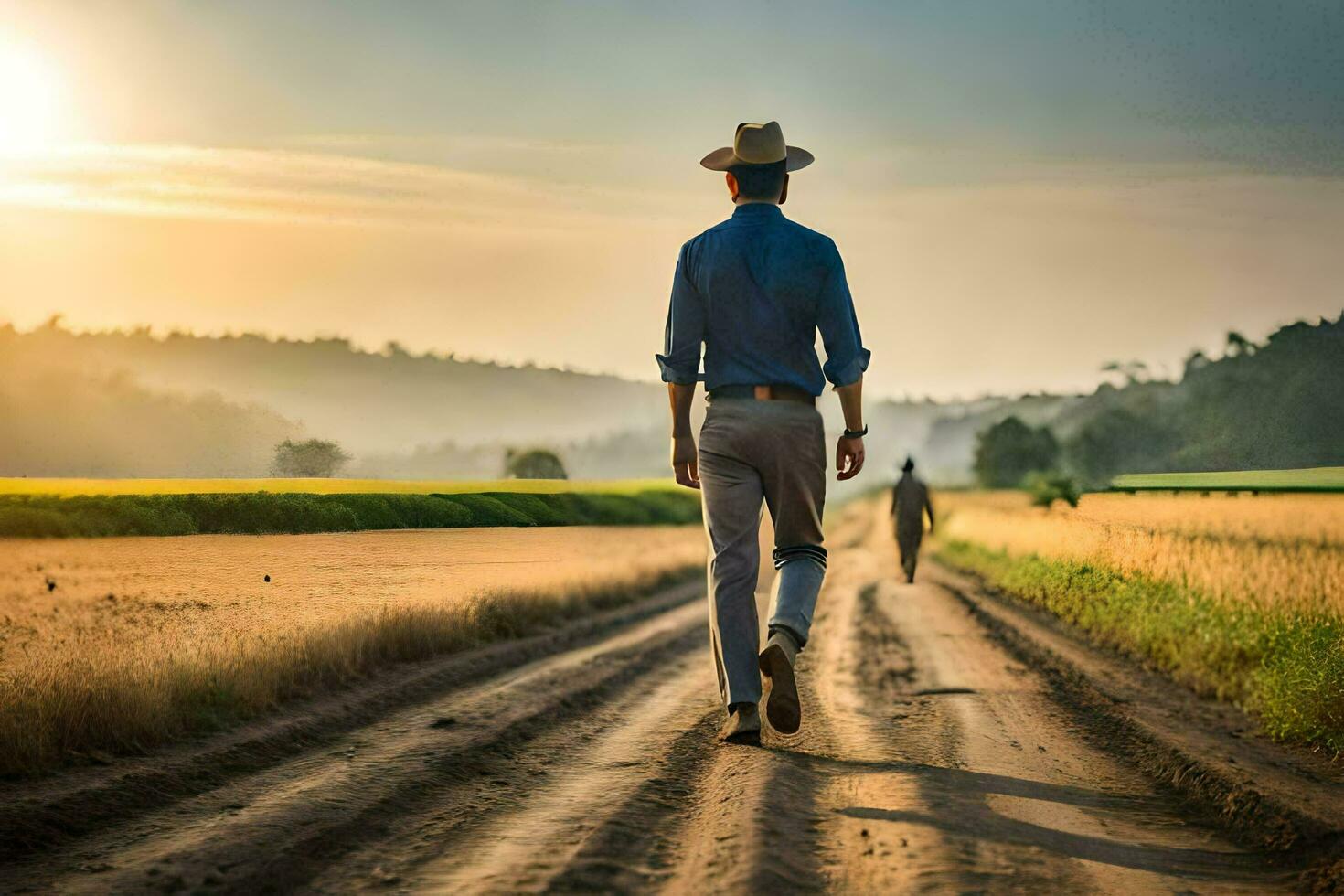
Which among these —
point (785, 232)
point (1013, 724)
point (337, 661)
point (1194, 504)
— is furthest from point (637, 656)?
point (1194, 504)

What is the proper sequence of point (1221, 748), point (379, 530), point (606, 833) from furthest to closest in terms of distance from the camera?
point (379, 530)
point (1221, 748)
point (606, 833)

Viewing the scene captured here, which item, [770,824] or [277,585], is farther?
[277,585]

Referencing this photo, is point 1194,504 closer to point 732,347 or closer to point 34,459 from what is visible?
point 732,347

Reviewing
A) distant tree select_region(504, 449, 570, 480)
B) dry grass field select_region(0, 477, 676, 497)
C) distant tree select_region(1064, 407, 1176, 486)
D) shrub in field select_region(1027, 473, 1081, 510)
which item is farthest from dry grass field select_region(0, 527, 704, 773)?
shrub in field select_region(1027, 473, 1081, 510)

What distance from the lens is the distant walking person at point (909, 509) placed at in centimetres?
2233

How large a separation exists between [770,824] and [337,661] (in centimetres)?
577

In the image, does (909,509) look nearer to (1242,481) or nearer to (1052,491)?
(1242,481)

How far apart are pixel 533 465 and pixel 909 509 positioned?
972cm

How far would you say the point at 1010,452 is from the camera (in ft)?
208

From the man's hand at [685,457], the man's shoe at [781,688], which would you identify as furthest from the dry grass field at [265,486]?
the man's shoe at [781,688]

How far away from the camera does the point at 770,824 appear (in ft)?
13.9

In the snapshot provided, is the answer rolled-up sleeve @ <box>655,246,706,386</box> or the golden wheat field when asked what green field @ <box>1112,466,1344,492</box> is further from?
rolled-up sleeve @ <box>655,246,706,386</box>

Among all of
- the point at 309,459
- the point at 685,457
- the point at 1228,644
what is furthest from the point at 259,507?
the point at 1228,644

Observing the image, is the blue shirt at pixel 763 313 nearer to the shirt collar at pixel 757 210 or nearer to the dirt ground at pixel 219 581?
the shirt collar at pixel 757 210
